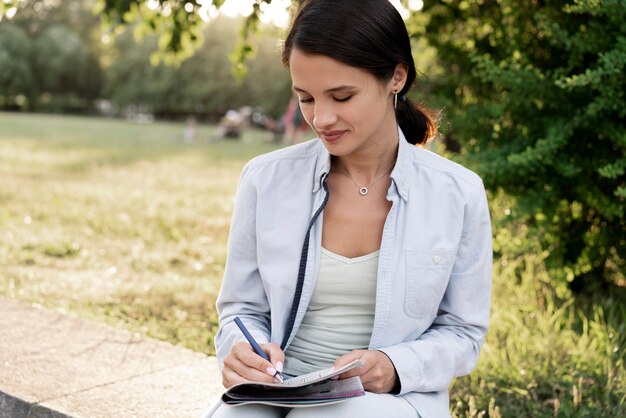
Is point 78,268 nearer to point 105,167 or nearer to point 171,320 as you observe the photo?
point 171,320

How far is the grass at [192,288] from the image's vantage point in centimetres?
371

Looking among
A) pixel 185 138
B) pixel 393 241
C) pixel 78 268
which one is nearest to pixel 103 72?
pixel 185 138

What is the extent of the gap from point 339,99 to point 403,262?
1.59 feet

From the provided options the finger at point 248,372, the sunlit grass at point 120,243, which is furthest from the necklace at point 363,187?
the sunlit grass at point 120,243

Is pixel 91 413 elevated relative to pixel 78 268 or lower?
elevated

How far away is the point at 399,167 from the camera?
2.51 metres

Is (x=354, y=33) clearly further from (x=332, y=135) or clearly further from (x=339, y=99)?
(x=332, y=135)

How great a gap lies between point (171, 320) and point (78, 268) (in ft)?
5.31

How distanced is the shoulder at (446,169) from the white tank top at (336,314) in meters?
0.30

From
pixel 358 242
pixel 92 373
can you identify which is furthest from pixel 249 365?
pixel 92 373

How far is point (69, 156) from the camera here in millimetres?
16797

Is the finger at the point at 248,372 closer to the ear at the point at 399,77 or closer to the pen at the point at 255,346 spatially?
the pen at the point at 255,346

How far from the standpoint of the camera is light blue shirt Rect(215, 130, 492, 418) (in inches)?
95.1

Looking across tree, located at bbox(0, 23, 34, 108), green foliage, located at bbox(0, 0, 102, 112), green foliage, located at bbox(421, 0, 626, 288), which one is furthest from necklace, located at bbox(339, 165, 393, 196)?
green foliage, located at bbox(0, 0, 102, 112)
